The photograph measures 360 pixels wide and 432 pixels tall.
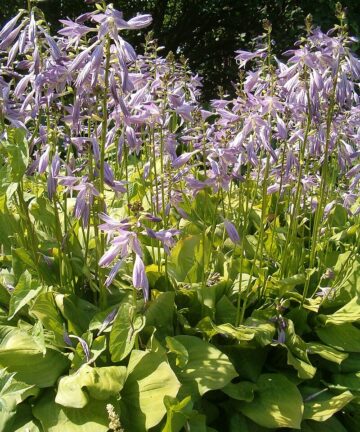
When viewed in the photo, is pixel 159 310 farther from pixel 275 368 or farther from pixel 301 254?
pixel 301 254

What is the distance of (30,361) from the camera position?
215cm

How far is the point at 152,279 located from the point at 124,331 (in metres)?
0.51

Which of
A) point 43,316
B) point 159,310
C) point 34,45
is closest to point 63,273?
point 43,316

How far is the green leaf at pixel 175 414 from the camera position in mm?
1867

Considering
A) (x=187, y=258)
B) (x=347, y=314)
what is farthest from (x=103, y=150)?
(x=347, y=314)

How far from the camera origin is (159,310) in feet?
7.62

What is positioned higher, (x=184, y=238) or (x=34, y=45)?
(x=34, y=45)

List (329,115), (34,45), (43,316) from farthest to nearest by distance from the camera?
(329,115)
(43,316)
(34,45)

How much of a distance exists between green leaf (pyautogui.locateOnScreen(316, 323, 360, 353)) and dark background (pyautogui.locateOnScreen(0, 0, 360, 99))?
815 centimetres

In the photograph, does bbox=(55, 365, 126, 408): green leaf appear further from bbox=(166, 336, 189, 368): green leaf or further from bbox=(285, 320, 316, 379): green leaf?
bbox=(285, 320, 316, 379): green leaf

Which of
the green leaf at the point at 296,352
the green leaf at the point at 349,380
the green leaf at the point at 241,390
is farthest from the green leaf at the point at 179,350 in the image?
the green leaf at the point at 349,380

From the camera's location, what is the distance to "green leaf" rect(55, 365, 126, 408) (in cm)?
199

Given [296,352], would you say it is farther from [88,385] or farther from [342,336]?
[88,385]

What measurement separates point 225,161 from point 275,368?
986 millimetres
